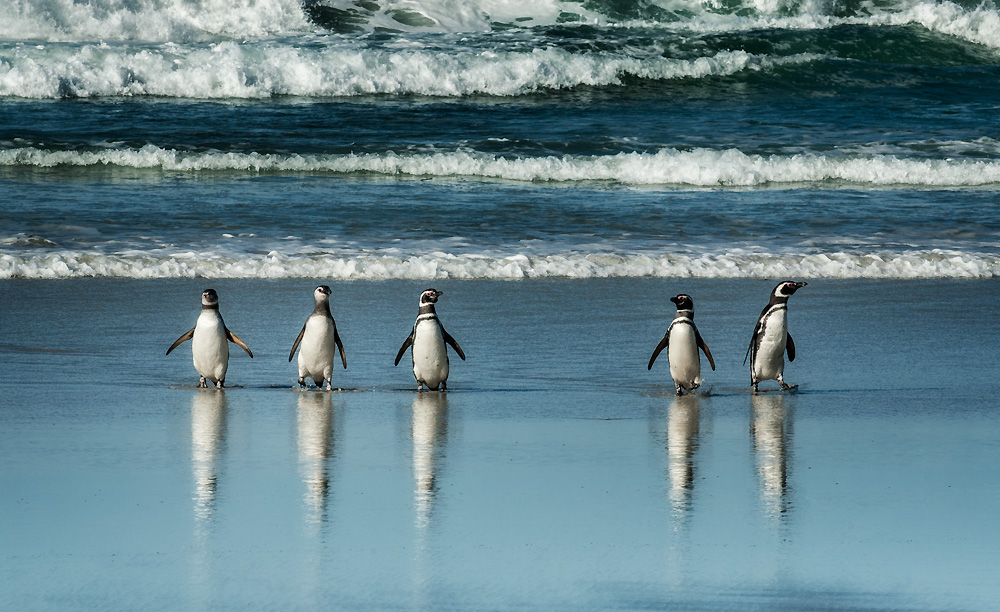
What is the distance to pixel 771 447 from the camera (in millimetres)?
5062

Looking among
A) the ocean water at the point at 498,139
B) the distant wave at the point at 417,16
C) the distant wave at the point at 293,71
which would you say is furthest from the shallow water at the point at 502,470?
the distant wave at the point at 417,16

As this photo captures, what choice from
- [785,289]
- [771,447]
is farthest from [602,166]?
[771,447]

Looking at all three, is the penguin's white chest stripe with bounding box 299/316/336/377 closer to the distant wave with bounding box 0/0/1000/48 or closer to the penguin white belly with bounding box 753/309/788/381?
the penguin white belly with bounding box 753/309/788/381

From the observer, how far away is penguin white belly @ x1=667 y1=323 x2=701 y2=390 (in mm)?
6250

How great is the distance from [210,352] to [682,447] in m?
2.50

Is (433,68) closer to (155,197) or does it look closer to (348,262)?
(155,197)

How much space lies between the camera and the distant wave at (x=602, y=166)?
14.7 metres

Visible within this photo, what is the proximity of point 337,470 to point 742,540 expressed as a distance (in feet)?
5.03

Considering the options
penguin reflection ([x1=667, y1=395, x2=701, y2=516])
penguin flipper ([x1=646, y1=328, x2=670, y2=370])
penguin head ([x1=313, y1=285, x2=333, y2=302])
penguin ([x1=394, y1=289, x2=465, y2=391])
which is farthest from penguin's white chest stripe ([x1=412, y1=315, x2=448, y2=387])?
penguin reflection ([x1=667, y1=395, x2=701, y2=516])

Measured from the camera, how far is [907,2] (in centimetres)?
2491

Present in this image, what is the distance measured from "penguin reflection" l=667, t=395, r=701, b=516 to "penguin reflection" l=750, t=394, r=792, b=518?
0.80ft

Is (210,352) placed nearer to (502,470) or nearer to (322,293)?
(322,293)

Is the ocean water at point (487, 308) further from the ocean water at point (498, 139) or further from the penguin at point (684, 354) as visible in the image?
the penguin at point (684, 354)

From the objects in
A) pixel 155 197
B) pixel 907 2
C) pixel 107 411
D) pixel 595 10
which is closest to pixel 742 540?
pixel 107 411
